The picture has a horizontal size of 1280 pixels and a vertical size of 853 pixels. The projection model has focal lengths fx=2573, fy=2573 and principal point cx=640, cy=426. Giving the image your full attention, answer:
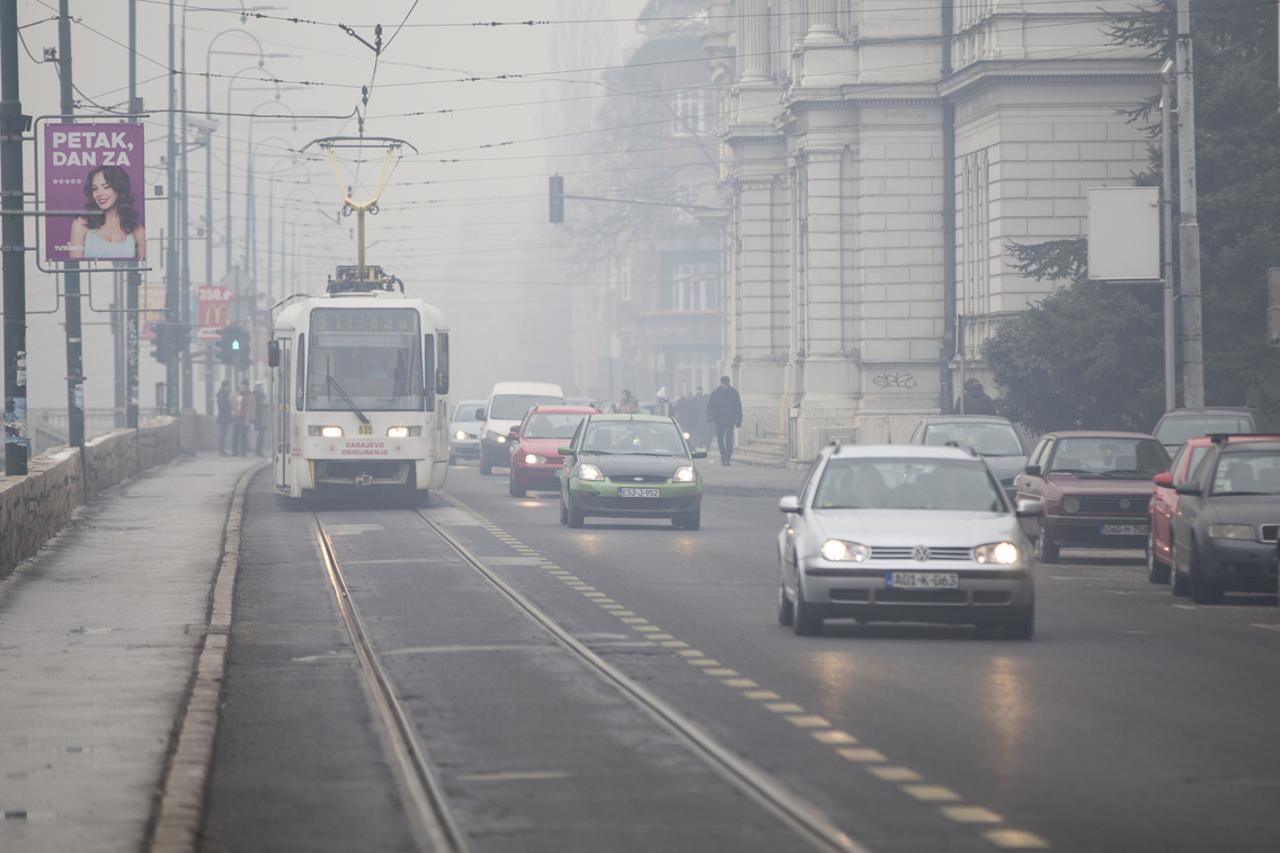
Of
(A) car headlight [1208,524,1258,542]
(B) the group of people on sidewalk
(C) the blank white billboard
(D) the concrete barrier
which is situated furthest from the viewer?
(B) the group of people on sidewalk

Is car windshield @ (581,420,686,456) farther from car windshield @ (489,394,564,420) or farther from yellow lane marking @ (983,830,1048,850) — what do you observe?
yellow lane marking @ (983,830,1048,850)

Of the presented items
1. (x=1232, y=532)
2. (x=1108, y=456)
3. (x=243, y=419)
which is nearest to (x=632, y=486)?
(x=1108, y=456)

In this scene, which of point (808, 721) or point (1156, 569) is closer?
point (808, 721)

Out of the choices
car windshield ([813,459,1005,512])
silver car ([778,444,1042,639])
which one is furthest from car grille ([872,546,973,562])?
car windshield ([813,459,1005,512])

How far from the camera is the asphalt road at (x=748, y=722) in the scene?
9367mm

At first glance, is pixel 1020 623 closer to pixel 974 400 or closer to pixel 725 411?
pixel 974 400

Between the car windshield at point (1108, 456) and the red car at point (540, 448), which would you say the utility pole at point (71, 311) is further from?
the car windshield at point (1108, 456)

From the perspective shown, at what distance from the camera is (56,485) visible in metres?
29.7

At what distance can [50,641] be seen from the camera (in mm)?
16906

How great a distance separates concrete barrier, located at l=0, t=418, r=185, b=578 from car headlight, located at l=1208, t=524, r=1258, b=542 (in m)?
10.4

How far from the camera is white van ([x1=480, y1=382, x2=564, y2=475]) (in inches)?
2140

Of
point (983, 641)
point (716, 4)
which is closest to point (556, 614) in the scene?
point (983, 641)

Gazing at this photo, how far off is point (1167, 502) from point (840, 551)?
7.20 meters

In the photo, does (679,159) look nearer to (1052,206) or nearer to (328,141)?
(1052,206)
